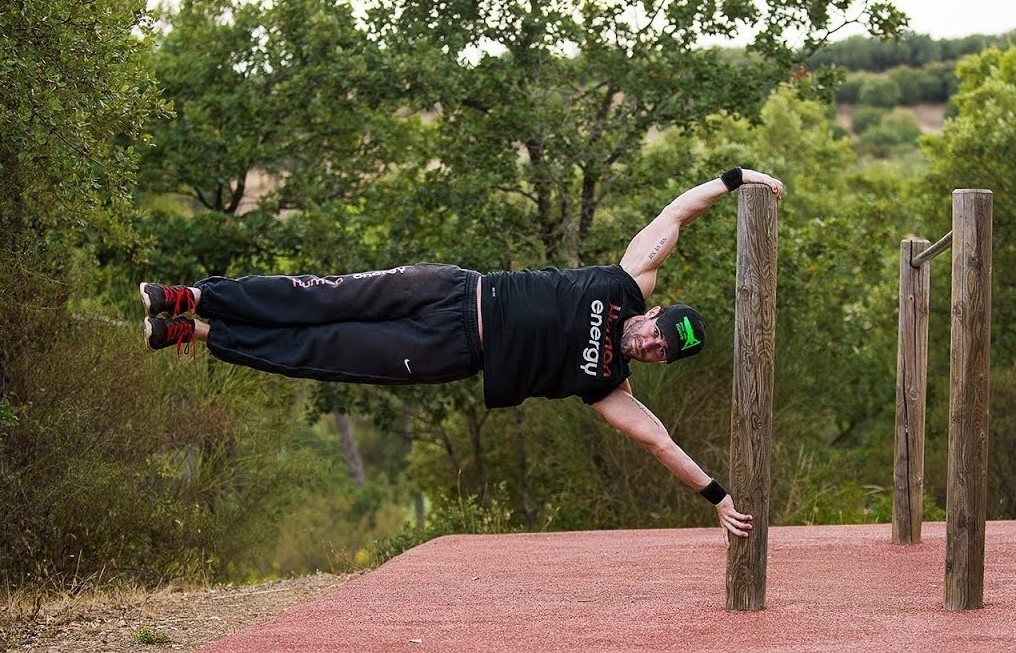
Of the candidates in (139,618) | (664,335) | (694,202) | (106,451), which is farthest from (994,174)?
(664,335)

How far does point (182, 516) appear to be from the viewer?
512 inches

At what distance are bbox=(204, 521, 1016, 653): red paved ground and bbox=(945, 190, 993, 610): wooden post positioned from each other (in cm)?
27

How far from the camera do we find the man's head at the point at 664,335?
5.80 meters

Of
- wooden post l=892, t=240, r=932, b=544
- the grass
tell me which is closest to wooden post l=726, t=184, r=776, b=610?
wooden post l=892, t=240, r=932, b=544

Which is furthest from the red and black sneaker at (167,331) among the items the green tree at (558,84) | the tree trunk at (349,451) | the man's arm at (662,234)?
the tree trunk at (349,451)

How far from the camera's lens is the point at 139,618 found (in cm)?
930

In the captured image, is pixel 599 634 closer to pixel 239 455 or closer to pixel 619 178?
pixel 239 455

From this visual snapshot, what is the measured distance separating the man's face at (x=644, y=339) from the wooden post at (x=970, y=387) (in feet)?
3.88

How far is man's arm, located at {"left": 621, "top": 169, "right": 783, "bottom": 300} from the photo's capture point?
235 inches

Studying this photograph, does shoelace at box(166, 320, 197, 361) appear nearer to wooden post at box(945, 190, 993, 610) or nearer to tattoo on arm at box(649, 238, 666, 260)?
tattoo on arm at box(649, 238, 666, 260)

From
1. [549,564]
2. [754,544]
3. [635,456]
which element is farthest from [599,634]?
[635,456]

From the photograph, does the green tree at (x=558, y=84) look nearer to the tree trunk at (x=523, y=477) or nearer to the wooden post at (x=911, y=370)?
the tree trunk at (x=523, y=477)

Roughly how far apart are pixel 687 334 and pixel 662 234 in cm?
50

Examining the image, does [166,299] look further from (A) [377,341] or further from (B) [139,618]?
(B) [139,618]
